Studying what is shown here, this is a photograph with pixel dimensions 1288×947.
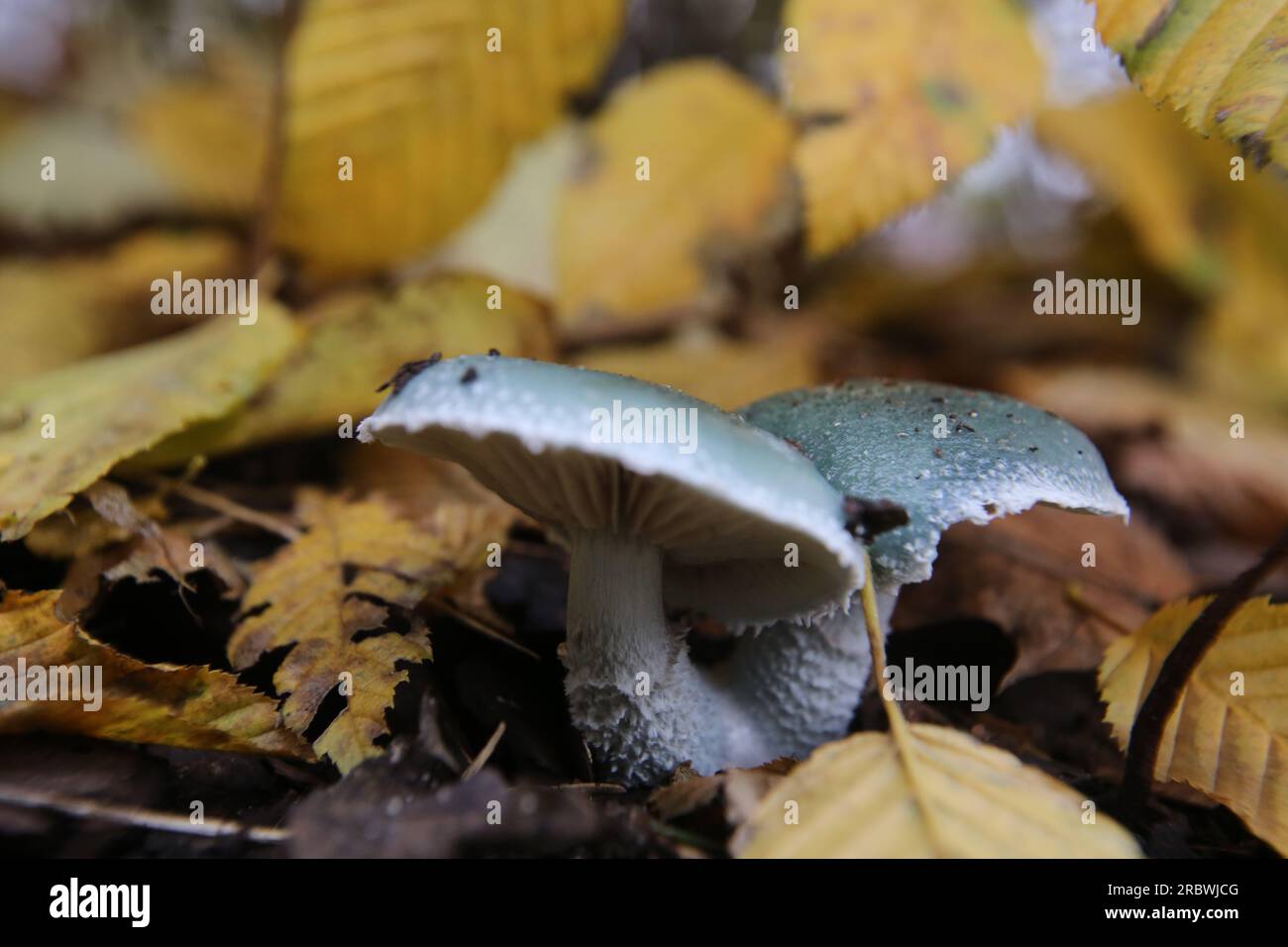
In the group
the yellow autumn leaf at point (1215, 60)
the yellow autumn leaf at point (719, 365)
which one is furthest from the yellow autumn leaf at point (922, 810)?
the yellow autumn leaf at point (719, 365)

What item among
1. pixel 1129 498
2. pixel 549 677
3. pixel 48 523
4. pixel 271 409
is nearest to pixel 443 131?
pixel 271 409

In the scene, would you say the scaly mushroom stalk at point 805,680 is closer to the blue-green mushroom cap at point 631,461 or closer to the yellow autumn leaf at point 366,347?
the blue-green mushroom cap at point 631,461

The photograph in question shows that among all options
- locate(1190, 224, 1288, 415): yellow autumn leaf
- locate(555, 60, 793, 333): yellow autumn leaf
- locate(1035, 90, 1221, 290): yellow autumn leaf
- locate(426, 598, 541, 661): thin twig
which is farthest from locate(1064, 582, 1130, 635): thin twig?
locate(1190, 224, 1288, 415): yellow autumn leaf

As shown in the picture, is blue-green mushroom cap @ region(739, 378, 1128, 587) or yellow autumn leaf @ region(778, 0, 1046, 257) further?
yellow autumn leaf @ region(778, 0, 1046, 257)

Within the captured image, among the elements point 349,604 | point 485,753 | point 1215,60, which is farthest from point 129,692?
point 1215,60

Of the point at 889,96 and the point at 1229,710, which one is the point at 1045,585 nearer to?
the point at 1229,710

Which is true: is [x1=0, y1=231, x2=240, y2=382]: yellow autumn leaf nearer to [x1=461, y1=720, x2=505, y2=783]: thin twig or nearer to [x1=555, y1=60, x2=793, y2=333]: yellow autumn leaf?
[x1=555, y1=60, x2=793, y2=333]: yellow autumn leaf

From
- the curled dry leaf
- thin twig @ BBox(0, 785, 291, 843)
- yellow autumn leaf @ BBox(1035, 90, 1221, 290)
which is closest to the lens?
thin twig @ BBox(0, 785, 291, 843)
